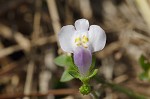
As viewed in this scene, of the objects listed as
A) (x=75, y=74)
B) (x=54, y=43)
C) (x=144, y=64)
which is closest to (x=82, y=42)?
(x=75, y=74)

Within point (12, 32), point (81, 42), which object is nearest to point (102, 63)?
point (12, 32)

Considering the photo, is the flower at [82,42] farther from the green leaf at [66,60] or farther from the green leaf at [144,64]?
the green leaf at [144,64]

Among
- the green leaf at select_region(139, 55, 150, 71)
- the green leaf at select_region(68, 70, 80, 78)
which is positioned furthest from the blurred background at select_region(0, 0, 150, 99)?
the green leaf at select_region(68, 70, 80, 78)

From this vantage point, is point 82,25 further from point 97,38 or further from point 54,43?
point 54,43

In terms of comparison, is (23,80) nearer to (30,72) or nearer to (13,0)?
(30,72)

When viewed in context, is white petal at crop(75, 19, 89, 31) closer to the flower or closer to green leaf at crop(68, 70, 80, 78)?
the flower

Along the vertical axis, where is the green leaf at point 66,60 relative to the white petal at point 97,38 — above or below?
below

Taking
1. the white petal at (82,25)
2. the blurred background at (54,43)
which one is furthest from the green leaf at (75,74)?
the blurred background at (54,43)
